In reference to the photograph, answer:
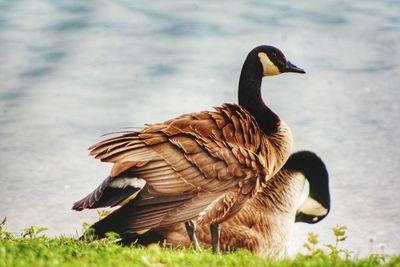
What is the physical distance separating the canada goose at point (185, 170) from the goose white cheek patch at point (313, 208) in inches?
81.4

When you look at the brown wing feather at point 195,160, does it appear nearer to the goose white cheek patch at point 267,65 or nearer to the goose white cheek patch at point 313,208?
the goose white cheek patch at point 267,65

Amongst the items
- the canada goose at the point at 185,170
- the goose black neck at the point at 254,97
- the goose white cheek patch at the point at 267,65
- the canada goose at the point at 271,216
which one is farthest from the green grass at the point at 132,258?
the goose white cheek patch at the point at 267,65

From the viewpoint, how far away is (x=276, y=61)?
8961 mm

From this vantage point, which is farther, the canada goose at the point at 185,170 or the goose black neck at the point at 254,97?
the goose black neck at the point at 254,97

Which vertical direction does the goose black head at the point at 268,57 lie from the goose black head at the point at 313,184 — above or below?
above

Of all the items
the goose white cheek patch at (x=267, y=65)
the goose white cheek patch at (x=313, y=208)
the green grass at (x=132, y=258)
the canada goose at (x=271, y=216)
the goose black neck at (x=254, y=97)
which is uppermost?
the goose white cheek patch at (x=267, y=65)

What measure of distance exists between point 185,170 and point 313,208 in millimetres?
3270

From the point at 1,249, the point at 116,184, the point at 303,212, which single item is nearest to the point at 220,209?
the point at 116,184

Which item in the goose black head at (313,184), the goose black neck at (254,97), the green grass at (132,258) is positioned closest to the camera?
the green grass at (132,258)

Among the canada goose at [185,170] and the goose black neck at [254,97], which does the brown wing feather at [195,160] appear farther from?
the goose black neck at [254,97]

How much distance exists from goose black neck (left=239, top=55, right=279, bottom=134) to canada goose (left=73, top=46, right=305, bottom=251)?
1.37ft

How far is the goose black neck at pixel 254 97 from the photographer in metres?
8.58

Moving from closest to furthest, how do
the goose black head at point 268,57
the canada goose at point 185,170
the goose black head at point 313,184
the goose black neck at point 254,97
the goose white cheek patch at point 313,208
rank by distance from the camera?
the canada goose at point 185,170 → the goose black neck at point 254,97 → the goose black head at point 268,57 → the goose black head at point 313,184 → the goose white cheek patch at point 313,208

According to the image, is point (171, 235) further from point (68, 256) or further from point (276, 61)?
point (276, 61)
